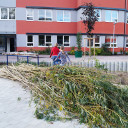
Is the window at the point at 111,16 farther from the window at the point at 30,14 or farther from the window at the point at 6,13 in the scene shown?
the window at the point at 6,13

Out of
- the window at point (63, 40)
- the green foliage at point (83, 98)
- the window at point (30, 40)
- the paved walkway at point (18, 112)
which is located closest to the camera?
the green foliage at point (83, 98)

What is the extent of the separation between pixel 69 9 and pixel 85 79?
78.1 ft

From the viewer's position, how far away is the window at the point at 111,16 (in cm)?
2669

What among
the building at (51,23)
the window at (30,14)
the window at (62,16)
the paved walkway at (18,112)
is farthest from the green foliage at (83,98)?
the window at (62,16)

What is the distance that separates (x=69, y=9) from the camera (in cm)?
2681

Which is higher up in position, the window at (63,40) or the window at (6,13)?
the window at (6,13)

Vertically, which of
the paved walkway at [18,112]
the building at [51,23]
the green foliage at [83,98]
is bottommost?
the paved walkway at [18,112]

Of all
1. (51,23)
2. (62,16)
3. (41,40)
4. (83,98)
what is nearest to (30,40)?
(41,40)

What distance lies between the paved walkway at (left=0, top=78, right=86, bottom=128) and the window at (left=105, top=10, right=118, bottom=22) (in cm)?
2271

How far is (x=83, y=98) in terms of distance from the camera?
12.8 ft

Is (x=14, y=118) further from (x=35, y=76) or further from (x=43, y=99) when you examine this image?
(x=35, y=76)

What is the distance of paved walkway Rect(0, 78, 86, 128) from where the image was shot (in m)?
3.62

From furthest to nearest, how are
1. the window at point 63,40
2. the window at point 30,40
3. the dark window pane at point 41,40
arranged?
1. the window at point 63,40
2. the dark window pane at point 41,40
3. the window at point 30,40

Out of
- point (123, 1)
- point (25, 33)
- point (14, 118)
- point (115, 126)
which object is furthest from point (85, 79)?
point (123, 1)
